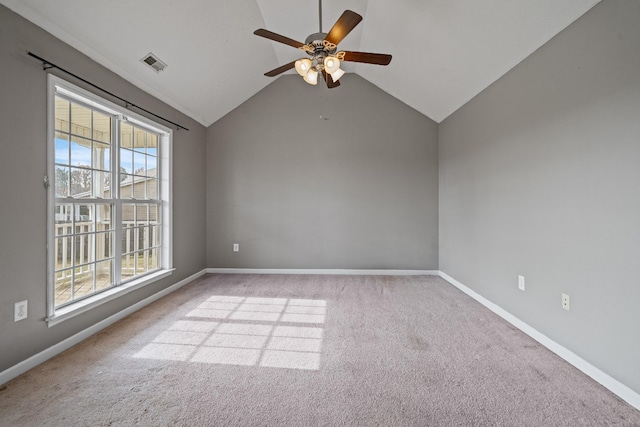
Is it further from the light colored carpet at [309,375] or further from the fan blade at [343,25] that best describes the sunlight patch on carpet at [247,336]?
the fan blade at [343,25]

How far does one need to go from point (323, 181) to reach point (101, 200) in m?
2.78

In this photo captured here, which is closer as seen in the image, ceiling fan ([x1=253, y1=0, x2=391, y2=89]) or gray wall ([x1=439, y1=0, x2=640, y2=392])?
gray wall ([x1=439, y1=0, x2=640, y2=392])

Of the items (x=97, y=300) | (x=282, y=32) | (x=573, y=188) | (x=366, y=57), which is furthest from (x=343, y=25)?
(x=97, y=300)

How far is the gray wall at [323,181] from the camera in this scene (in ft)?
13.9

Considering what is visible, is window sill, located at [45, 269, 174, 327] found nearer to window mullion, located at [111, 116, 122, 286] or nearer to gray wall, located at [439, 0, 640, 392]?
window mullion, located at [111, 116, 122, 286]

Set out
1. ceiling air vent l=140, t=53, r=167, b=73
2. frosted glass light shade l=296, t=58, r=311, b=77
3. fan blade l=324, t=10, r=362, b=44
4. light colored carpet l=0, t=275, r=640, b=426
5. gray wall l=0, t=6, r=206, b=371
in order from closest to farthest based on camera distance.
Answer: light colored carpet l=0, t=275, r=640, b=426
gray wall l=0, t=6, r=206, b=371
fan blade l=324, t=10, r=362, b=44
frosted glass light shade l=296, t=58, r=311, b=77
ceiling air vent l=140, t=53, r=167, b=73

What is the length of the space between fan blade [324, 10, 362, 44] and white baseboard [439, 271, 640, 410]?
276 cm

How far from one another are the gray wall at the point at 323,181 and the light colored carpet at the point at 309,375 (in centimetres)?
152

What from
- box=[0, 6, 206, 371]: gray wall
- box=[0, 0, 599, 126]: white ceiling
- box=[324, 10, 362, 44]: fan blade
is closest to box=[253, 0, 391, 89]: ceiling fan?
box=[324, 10, 362, 44]: fan blade

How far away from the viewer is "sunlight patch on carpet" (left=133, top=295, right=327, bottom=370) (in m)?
1.98

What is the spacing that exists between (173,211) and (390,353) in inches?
120

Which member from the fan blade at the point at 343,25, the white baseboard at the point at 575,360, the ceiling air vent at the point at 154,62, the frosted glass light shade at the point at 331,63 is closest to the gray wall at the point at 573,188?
the white baseboard at the point at 575,360

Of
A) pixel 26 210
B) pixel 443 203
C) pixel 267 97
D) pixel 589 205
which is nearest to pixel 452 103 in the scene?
pixel 443 203

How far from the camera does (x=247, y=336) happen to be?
2318 millimetres
